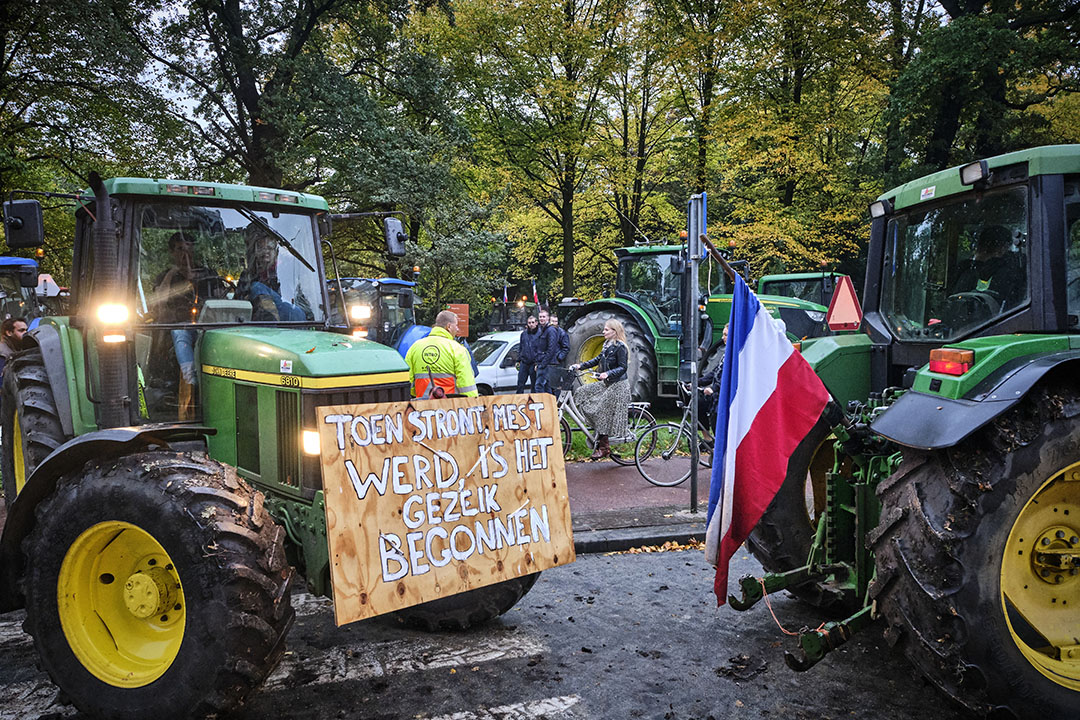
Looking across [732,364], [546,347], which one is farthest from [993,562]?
[546,347]

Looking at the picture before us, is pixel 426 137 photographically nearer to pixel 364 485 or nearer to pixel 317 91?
pixel 317 91

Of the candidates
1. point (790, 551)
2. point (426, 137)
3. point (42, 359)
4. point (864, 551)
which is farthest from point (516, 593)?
point (426, 137)

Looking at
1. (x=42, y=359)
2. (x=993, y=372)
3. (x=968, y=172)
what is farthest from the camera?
(x=42, y=359)

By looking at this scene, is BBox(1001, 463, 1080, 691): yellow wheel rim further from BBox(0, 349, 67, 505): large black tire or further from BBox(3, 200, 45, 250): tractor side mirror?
BBox(0, 349, 67, 505): large black tire

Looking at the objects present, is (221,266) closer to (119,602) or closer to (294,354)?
(294,354)

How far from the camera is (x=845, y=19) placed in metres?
18.7

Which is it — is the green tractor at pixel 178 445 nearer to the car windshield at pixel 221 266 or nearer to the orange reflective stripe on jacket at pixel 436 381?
the car windshield at pixel 221 266

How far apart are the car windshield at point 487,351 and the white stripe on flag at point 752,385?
11.2 metres

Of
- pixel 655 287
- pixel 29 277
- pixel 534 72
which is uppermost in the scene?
pixel 534 72

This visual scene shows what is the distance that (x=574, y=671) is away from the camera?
13.1ft

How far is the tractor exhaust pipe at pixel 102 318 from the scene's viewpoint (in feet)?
13.9

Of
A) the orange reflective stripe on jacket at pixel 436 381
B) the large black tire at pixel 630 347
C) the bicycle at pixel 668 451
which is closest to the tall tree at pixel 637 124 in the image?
the large black tire at pixel 630 347

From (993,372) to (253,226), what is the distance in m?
4.41

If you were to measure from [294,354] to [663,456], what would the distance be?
6092mm
